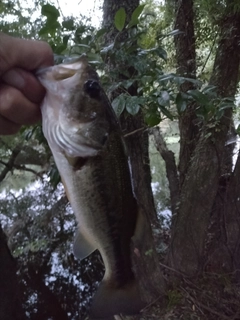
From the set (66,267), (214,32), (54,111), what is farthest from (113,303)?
(66,267)

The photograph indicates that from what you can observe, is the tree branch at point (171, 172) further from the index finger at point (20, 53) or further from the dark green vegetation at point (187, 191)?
the index finger at point (20, 53)

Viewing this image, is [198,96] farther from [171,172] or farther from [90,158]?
[171,172]

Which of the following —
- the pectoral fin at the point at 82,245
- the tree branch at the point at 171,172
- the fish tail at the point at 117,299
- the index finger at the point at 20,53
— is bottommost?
the fish tail at the point at 117,299

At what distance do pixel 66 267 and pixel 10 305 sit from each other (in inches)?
51.5

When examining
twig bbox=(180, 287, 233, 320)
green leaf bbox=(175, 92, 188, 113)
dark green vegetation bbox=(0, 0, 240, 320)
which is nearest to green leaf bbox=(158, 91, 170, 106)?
green leaf bbox=(175, 92, 188, 113)

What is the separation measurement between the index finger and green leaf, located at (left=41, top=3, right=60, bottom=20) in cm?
73

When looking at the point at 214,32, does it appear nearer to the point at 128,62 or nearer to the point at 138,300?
the point at 128,62

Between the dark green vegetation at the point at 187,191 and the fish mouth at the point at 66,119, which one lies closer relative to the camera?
the fish mouth at the point at 66,119

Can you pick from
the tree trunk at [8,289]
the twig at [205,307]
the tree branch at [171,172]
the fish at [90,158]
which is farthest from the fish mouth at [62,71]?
the tree branch at [171,172]

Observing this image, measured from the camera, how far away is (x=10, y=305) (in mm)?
3916

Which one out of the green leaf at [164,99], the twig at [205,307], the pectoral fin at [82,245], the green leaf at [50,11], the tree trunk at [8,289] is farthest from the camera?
the tree trunk at [8,289]

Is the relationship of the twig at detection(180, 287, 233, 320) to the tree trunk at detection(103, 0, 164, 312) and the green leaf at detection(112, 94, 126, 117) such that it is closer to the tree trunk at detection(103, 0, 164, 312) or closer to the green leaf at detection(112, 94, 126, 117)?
the tree trunk at detection(103, 0, 164, 312)

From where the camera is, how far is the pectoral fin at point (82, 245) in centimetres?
127

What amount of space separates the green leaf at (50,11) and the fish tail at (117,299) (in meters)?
1.23
